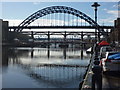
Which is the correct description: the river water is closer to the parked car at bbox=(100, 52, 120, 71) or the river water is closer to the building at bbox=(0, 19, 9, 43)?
the parked car at bbox=(100, 52, 120, 71)

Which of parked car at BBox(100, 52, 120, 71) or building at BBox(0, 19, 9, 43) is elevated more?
building at BBox(0, 19, 9, 43)

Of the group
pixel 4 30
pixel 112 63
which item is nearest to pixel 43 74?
pixel 112 63

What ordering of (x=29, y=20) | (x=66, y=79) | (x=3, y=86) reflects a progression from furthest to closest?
(x=29, y=20), (x=66, y=79), (x=3, y=86)

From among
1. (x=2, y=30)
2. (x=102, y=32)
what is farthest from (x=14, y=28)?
(x=102, y=32)

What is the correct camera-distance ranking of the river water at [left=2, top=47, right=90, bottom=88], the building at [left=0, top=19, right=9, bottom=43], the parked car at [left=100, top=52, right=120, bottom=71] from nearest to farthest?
the parked car at [left=100, top=52, right=120, bottom=71]
the river water at [left=2, top=47, right=90, bottom=88]
the building at [left=0, top=19, right=9, bottom=43]

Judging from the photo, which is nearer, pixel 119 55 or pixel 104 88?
pixel 104 88

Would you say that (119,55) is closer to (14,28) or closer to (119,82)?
(119,82)

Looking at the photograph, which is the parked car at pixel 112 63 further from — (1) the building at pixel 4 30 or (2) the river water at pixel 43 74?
(1) the building at pixel 4 30

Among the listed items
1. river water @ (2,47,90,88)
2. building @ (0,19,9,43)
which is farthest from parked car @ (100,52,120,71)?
building @ (0,19,9,43)

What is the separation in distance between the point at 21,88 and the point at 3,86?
145 cm

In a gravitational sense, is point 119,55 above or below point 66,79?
above

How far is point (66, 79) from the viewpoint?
18000 millimetres

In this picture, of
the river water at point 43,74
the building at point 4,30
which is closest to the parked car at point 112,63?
the river water at point 43,74

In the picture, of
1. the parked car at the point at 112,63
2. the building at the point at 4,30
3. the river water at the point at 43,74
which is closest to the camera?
the parked car at the point at 112,63
